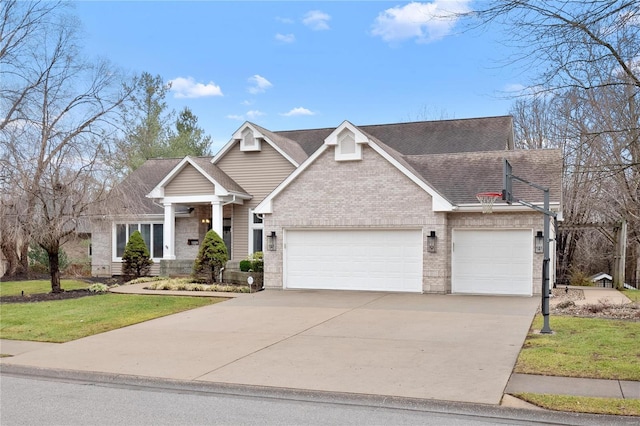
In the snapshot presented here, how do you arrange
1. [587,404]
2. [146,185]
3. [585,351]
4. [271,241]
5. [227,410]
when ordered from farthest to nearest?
[146,185], [271,241], [585,351], [227,410], [587,404]

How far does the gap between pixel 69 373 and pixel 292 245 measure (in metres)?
10.7

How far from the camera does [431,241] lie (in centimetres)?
1667

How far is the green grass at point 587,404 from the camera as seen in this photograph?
19.8ft

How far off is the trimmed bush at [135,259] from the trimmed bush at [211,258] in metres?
3.72

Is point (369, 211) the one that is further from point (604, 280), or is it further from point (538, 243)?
point (604, 280)

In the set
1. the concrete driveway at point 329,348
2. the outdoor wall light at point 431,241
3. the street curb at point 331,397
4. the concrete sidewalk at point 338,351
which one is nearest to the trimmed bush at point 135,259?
the concrete driveway at point 329,348

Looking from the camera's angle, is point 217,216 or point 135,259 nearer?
point 217,216

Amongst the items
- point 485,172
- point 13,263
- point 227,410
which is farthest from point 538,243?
point 13,263

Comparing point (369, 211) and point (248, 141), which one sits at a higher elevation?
point (248, 141)

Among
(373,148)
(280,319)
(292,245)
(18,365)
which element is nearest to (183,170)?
(292,245)

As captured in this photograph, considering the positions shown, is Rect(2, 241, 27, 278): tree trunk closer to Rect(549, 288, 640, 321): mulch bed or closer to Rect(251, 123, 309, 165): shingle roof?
Rect(251, 123, 309, 165): shingle roof

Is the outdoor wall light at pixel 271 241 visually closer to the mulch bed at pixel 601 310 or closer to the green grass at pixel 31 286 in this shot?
the green grass at pixel 31 286

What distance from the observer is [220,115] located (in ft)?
130

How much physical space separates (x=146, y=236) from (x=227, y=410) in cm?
1924
